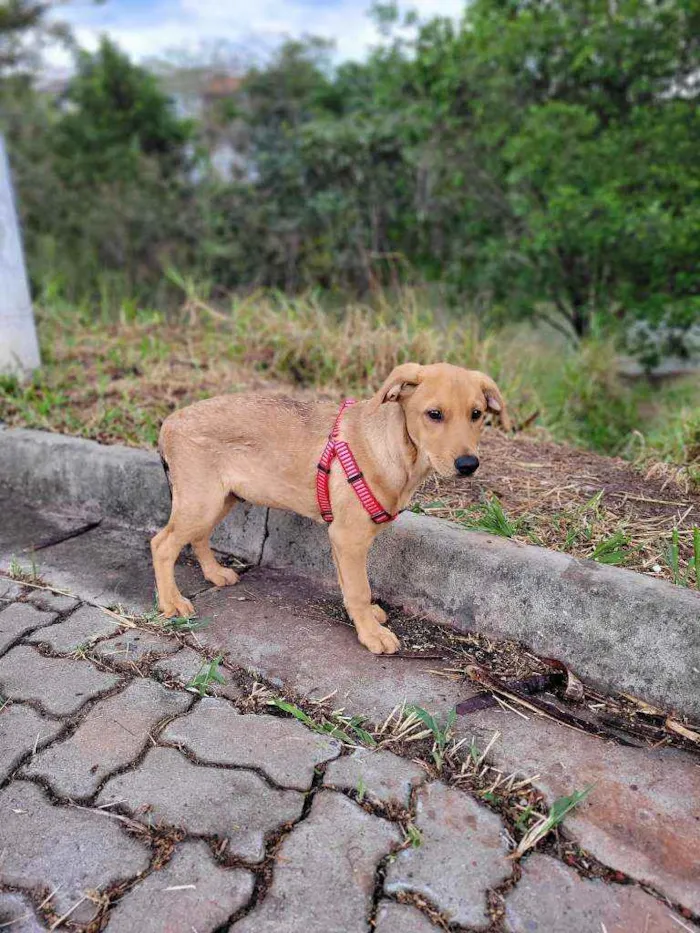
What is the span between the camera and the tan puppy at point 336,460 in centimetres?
243

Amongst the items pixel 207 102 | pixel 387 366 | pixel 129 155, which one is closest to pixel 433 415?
pixel 387 366

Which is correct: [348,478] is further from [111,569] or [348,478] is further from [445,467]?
[111,569]

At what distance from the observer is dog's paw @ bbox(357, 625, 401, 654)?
103 inches

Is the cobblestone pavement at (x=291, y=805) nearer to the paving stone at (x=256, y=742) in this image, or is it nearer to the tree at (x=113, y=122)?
the paving stone at (x=256, y=742)

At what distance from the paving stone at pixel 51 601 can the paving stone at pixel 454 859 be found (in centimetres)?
171

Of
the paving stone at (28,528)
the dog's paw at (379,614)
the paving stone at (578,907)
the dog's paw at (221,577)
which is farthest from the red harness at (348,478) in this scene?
the paving stone at (28,528)

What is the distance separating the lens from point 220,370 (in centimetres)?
499

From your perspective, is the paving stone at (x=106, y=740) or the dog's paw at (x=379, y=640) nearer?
the paving stone at (x=106, y=740)

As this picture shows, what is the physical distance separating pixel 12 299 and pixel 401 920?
437cm

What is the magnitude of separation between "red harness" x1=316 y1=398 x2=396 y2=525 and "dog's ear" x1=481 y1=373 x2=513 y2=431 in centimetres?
53

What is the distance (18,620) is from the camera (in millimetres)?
2836

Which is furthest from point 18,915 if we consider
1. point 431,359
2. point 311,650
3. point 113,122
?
point 113,122

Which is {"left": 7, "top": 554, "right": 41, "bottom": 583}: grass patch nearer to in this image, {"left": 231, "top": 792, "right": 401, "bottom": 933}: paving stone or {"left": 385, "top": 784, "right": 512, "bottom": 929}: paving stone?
{"left": 231, "top": 792, "right": 401, "bottom": 933}: paving stone

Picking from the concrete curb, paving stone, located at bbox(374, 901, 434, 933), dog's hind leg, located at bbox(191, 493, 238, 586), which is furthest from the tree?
paving stone, located at bbox(374, 901, 434, 933)
